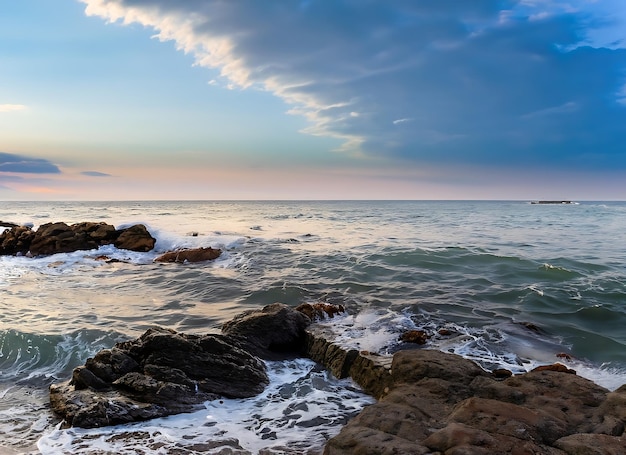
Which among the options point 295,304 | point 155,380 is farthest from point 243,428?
point 295,304

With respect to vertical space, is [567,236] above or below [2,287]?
above

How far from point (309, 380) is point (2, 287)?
12.1m

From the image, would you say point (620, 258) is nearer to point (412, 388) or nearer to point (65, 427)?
point (412, 388)

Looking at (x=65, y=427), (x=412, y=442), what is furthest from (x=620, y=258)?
(x=65, y=427)

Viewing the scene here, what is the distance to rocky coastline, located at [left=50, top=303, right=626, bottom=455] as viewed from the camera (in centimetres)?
351

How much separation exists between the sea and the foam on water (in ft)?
0.08

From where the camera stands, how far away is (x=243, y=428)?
5.13 metres

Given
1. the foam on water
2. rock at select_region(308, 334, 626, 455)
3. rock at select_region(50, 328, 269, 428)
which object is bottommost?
the foam on water

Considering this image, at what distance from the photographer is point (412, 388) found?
4.97 metres

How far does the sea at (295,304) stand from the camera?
507cm

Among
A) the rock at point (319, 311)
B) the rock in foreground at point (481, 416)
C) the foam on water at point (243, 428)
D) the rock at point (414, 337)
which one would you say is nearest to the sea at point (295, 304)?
the foam on water at point (243, 428)

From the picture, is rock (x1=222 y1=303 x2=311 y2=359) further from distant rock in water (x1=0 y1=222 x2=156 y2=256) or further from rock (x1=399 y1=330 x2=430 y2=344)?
distant rock in water (x1=0 y1=222 x2=156 y2=256)

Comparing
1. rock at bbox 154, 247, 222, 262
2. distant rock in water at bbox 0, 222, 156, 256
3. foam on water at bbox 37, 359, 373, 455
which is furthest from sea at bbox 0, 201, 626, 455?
distant rock in water at bbox 0, 222, 156, 256

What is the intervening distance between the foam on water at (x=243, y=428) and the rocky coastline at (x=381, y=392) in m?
0.21
